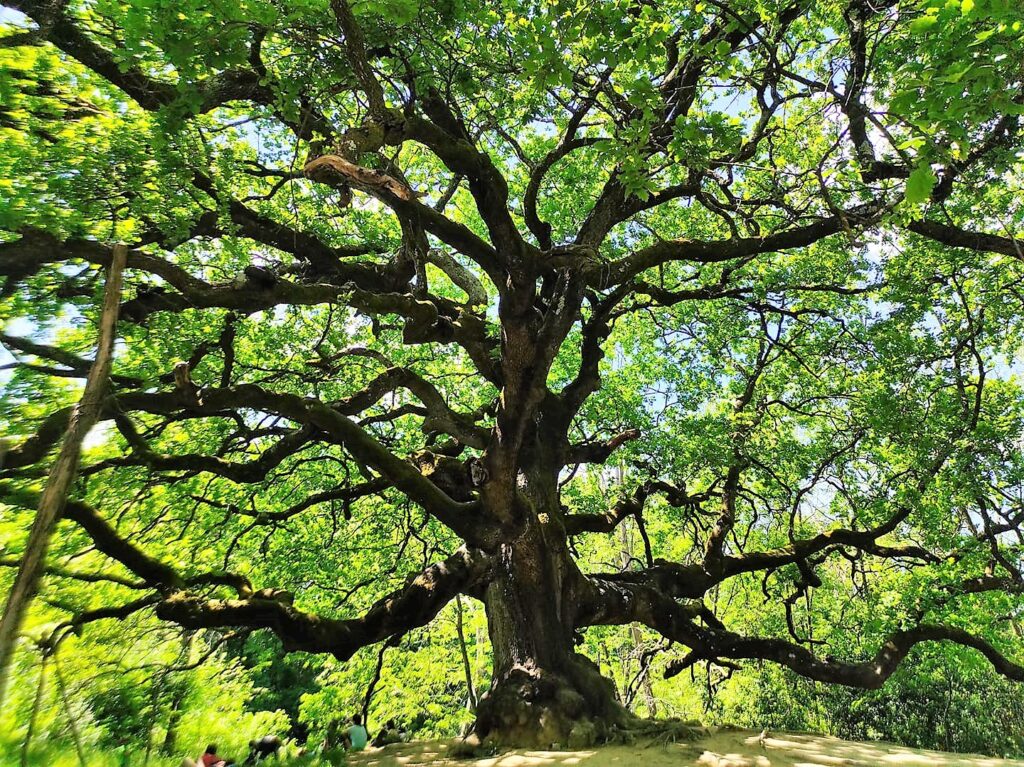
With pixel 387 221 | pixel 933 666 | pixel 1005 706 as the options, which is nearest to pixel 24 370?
pixel 387 221

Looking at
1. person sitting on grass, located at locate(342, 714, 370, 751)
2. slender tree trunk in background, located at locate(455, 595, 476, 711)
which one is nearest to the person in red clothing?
person sitting on grass, located at locate(342, 714, 370, 751)

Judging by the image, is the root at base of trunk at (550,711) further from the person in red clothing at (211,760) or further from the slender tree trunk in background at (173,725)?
the slender tree trunk in background at (173,725)

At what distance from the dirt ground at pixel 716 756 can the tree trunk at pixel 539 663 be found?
0.41 metres

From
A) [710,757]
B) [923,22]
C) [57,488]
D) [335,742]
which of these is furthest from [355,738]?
[923,22]

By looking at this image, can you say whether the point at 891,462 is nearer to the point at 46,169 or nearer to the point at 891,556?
the point at 891,556

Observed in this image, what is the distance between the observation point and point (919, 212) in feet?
17.7

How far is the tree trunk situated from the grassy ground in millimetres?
403

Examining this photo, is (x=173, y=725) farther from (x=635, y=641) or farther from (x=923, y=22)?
(x=635, y=641)

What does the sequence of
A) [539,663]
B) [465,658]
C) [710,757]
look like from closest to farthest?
[710,757] → [539,663] → [465,658]

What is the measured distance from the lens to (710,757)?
4195 millimetres

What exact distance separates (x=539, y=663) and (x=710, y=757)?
1.96 metres

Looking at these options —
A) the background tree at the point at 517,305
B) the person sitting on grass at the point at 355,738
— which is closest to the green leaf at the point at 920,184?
the background tree at the point at 517,305

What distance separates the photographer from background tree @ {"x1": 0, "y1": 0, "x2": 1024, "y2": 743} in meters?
3.54

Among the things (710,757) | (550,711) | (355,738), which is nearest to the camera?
(710,757)
